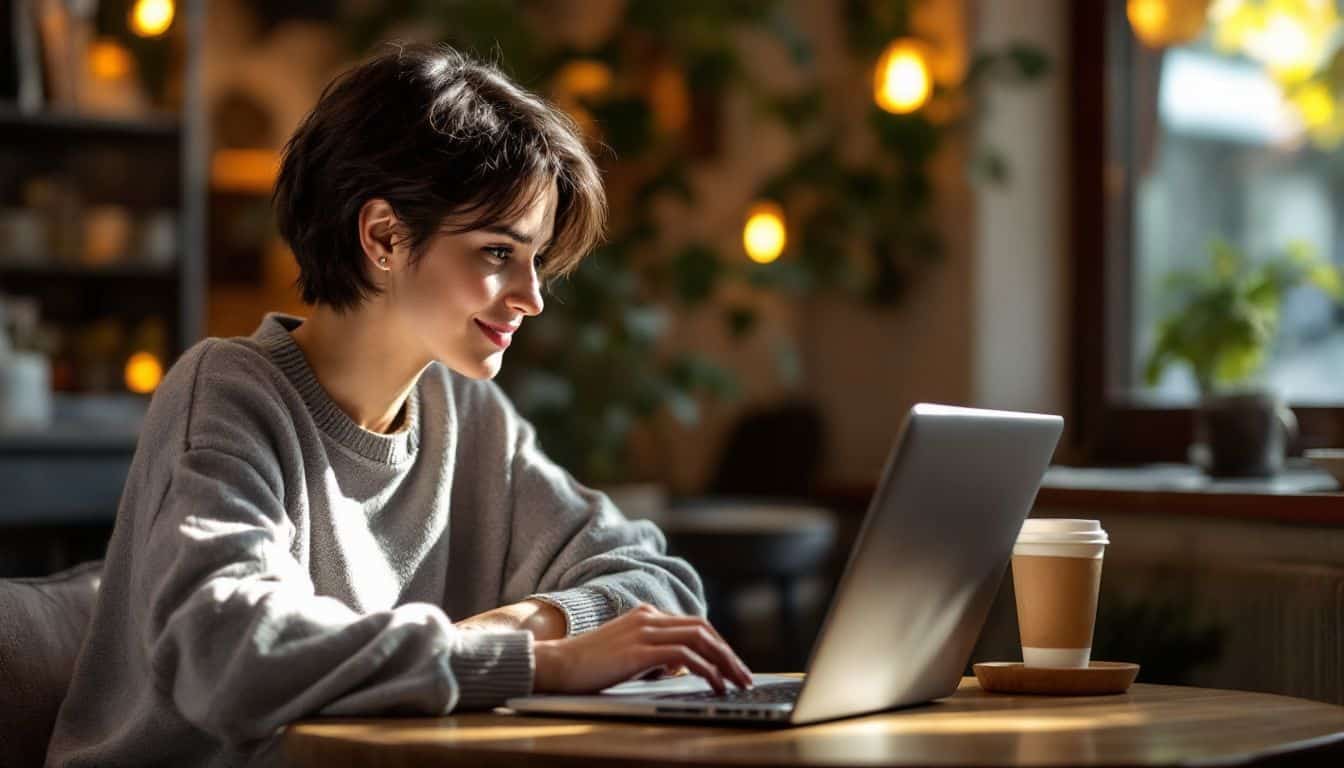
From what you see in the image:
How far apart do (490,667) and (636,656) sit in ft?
0.37

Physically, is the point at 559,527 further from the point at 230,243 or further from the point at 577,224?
the point at 230,243

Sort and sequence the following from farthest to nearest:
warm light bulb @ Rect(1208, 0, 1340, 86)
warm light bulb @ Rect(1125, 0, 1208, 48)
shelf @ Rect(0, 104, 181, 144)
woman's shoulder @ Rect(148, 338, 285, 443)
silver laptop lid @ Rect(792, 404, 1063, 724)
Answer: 1. shelf @ Rect(0, 104, 181, 144)
2. warm light bulb @ Rect(1125, 0, 1208, 48)
3. warm light bulb @ Rect(1208, 0, 1340, 86)
4. woman's shoulder @ Rect(148, 338, 285, 443)
5. silver laptop lid @ Rect(792, 404, 1063, 724)

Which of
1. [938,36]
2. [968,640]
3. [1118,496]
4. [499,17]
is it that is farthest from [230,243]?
[968,640]

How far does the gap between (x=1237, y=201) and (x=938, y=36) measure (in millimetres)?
1061

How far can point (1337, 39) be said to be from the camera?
11.9 feet

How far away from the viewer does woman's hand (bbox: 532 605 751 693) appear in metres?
1.31

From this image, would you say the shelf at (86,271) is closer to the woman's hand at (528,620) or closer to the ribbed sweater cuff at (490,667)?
the woman's hand at (528,620)

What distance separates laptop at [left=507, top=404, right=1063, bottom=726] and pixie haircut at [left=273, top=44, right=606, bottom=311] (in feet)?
1.49

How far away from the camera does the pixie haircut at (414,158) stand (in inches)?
59.9

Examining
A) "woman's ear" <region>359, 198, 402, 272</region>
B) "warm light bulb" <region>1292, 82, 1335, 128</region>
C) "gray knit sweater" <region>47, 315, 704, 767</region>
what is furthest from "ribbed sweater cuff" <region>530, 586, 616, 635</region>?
"warm light bulb" <region>1292, 82, 1335, 128</region>

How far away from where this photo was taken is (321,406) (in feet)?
5.12

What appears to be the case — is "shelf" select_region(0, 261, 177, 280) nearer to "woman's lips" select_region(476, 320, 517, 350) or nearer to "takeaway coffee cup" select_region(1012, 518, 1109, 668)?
"woman's lips" select_region(476, 320, 517, 350)

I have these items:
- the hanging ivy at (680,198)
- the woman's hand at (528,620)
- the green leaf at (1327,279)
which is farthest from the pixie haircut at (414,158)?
the hanging ivy at (680,198)

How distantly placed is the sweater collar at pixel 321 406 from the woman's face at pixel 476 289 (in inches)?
4.3
